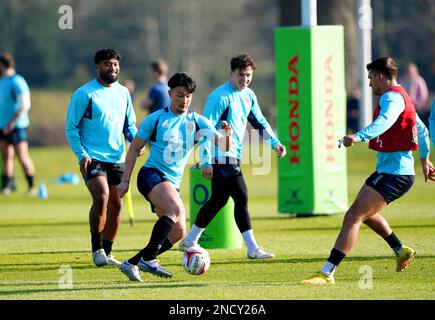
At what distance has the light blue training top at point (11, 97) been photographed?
68.5 feet

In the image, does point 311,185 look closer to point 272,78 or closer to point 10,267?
point 10,267

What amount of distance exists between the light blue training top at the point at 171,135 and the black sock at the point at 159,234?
433 mm

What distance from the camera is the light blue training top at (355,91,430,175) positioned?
32.0 feet

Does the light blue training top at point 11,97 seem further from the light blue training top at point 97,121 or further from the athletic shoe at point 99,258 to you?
the athletic shoe at point 99,258

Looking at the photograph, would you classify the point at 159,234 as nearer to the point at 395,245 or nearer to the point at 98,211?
the point at 98,211

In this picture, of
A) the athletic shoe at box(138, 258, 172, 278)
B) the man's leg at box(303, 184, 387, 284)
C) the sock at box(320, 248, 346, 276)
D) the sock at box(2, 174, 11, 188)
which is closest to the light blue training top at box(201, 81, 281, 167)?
the athletic shoe at box(138, 258, 172, 278)

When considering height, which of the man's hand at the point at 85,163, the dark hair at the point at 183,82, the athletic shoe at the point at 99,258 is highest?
the dark hair at the point at 183,82

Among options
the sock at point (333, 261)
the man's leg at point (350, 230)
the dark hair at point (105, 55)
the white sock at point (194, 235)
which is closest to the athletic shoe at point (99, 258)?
the white sock at point (194, 235)

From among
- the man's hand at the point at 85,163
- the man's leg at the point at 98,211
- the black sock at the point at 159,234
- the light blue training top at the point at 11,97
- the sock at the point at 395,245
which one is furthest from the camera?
the light blue training top at the point at 11,97

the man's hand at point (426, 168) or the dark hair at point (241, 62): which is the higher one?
the dark hair at point (241, 62)

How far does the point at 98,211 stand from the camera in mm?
11688

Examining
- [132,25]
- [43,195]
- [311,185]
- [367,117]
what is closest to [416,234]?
[311,185]
